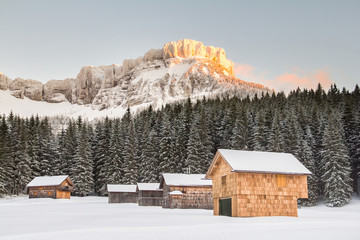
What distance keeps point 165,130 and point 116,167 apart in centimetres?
1231

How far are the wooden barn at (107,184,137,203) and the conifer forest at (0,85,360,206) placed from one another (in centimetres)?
573

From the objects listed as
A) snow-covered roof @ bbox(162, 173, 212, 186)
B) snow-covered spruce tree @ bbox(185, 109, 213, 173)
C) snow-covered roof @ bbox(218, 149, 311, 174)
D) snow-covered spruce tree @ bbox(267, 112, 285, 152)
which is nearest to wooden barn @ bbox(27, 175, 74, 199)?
snow-covered spruce tree @ bbox(185, 109, 213, 173)

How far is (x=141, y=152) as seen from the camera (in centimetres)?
7556

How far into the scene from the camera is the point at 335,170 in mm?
55281

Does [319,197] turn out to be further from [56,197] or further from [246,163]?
[56,197]

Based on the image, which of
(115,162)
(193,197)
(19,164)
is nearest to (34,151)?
(19,164)

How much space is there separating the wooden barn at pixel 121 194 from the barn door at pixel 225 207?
31295 millimetres

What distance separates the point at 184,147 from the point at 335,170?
27214 mm

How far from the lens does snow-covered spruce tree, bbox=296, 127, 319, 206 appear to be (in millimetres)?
56312

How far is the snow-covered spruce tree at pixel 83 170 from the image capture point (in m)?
73.5

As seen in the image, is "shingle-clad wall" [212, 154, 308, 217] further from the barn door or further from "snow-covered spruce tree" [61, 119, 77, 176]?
"snow-covered spruce tree" [61, 119, 77, 176]

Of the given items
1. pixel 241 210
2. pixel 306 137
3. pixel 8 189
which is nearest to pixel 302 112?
pixel 306 137

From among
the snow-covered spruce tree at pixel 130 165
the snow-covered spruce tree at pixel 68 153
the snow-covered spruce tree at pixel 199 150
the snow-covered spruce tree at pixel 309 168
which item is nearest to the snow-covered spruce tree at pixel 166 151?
the snow-covered spruce tree at pixel 199 150

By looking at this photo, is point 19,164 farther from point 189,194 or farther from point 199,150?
point 189,194
